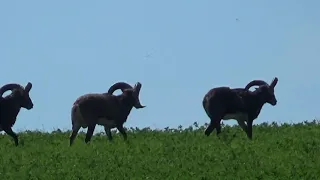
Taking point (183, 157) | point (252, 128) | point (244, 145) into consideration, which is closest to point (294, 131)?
point (252, 128)

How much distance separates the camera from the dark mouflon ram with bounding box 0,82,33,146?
2686 centimetres

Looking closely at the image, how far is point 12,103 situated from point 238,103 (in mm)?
6353

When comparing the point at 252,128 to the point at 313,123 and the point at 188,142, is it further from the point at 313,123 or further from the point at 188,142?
the point at 188,142

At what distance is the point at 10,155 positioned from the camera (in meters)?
21.7

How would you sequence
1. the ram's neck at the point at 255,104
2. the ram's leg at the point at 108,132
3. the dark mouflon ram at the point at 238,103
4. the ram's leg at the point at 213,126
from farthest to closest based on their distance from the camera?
the ram's neck at the point at 255,104 → the dark mouflon ram at the point at 238,103 → the ram's leg at the point at 213,126 → the ram's leg at the point at 108,132

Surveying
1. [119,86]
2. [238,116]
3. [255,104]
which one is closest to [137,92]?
[119,86]

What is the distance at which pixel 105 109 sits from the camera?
27094 millimetres

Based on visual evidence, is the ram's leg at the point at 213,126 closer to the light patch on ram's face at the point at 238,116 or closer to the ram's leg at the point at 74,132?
the light patch on ram's face at the point at 238,116

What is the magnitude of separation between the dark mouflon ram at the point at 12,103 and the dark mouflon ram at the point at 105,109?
1841mm

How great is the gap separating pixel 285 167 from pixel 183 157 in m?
2.51

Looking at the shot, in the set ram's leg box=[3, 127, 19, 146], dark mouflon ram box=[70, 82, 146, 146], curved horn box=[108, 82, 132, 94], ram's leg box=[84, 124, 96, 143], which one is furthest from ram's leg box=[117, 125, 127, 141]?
ram's leg box=[3, 127, 19, 146]

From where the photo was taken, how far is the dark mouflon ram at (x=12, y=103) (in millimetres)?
26859

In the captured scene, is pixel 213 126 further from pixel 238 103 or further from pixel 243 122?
pixel 238 103

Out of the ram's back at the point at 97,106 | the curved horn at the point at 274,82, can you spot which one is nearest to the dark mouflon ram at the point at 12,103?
the ram's back at the point at 97,106
